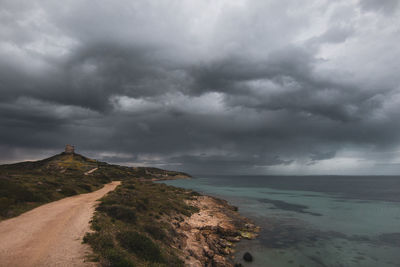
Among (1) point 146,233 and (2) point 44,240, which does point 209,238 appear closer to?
(1) point 146,233

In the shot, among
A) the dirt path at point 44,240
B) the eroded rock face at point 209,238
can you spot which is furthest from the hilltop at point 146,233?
the dirt path at point 44,240

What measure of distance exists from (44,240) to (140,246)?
8393 millimetres

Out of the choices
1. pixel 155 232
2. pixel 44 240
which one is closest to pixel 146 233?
pixel 155 232

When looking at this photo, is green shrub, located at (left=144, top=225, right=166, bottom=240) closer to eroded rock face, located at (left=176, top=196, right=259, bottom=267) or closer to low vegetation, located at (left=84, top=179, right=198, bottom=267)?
low vegetation, located at (left=84, top=179, right=198, bottom=267)

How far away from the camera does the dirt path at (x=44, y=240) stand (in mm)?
14523

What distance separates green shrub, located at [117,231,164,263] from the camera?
1857 cm

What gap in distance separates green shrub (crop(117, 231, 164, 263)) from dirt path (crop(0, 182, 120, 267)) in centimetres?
350

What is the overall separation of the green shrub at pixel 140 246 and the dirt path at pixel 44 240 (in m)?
3.50

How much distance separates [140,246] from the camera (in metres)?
19.6

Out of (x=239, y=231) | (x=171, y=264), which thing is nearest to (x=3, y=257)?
(x=171, y=264)

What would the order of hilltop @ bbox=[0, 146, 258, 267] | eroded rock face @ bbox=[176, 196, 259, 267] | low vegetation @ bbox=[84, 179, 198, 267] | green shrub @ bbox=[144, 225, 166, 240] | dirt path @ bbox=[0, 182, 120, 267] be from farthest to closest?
eroded rock face @ bbox=[176, 196, 259, 267]
green shrub @ bbox=[144, 225, 166, 240]
hilltop @ bbox=[0, 146, 258, 267]
low vegetation @ bbox=[84, 179, 198, 267]
dirt path @ bbox=[0, 182, 120, 267]

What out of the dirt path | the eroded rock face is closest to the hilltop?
the eroded rock face

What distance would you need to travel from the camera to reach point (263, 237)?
39.6 meters

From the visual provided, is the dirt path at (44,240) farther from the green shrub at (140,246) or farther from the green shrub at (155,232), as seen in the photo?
the green shrub at (155,232)
